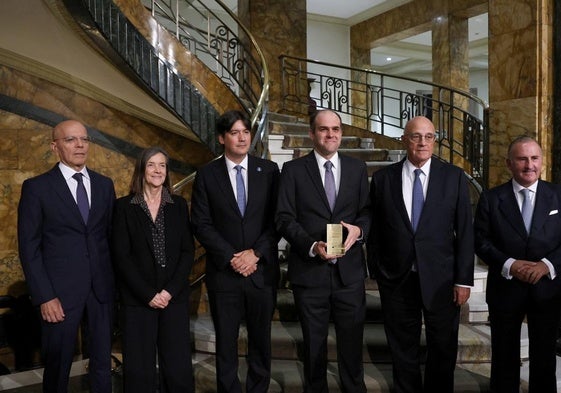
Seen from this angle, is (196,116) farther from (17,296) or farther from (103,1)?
(17,296)

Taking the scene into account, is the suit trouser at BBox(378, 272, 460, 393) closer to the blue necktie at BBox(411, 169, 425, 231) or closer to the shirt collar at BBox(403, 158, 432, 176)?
the blue necktie at BBox(411, 169, 425, 231)

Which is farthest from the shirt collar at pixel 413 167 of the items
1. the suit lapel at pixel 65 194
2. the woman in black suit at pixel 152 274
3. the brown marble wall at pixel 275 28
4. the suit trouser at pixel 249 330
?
the brown marble wall at pixel 275 28

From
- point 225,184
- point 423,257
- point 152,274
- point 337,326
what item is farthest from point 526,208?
point 152,274

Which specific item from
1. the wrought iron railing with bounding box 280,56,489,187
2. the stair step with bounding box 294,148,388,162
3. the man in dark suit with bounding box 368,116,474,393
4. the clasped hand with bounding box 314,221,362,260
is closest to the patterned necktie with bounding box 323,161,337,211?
the clasped hand with bounding box 314,221,362,260

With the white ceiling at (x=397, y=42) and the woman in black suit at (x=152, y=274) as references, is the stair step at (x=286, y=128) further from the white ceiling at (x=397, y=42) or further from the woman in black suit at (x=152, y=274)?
the white ceiling at (x=397, y=42)

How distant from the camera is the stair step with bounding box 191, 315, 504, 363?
12.1ft

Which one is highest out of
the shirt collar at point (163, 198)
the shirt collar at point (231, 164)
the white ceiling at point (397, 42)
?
the white ceiling at point (397, 42)

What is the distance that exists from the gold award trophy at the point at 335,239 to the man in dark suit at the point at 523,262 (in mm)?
843

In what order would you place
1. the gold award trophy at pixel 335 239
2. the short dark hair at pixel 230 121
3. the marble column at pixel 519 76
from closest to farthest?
1. the gold award trophy at pixel 335 239
2. the short dark hair at pixel 230 121
3. the marble column at pixel 519 76

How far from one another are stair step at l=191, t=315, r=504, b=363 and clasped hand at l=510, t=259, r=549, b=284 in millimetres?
1039

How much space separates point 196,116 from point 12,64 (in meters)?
2.00

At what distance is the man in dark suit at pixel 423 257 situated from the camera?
2.97 metres

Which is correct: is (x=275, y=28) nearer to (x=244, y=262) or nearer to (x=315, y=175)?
(x=315, y=175)

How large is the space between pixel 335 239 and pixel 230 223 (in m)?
0.66
